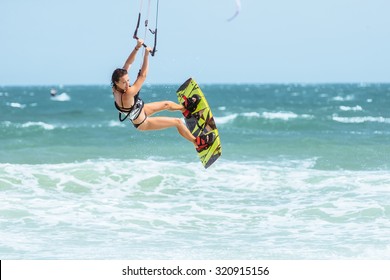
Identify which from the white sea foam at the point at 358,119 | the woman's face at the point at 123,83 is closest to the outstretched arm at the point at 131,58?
the woman's face at the point at 123,83

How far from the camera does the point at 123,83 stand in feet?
24.2

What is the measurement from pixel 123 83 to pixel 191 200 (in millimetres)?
4162

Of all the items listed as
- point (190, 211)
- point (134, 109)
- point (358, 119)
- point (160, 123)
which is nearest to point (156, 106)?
point (160, 123)

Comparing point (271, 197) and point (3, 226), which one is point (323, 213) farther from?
point (3, 226)

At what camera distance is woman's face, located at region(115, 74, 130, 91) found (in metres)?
7.35

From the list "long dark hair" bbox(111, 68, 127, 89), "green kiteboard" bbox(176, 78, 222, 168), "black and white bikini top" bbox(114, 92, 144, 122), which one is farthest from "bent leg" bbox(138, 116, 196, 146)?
"green kiteboard" bbox(176, 78, 222, 168)

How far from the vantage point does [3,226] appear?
9406 millimetres

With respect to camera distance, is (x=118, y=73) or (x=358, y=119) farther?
(x=358, y=119)

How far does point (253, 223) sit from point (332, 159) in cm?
670

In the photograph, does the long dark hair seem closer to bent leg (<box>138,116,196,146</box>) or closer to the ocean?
bent leg (<box>138,116,196,146</box>)

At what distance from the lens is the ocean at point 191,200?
8.43 meters

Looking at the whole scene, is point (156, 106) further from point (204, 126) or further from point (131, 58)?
point (204, 126)

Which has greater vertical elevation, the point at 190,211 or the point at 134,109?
the point at 134,109

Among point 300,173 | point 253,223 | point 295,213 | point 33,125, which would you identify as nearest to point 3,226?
point 253,223
